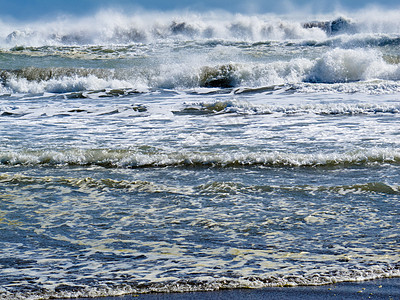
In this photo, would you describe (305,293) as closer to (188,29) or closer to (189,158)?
(189,158)

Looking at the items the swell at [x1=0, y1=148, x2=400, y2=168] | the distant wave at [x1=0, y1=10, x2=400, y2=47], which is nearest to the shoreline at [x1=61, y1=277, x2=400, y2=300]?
the swell at [x1=0, y1=148, x2=400, y2=168]

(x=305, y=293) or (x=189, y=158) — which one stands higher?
(x=189, y=158)

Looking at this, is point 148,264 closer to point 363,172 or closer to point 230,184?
point 230,184

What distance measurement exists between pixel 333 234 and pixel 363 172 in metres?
1.85

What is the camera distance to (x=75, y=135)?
7.18m

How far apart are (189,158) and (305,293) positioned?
3162 millimetres

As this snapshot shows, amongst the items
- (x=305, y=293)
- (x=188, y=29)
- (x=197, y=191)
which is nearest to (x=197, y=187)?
(x=197, y=191)

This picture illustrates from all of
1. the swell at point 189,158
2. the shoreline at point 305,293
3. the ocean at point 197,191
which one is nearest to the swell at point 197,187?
the ocean at point 197,191

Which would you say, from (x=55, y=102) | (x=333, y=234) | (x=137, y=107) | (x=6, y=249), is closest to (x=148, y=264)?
(x=6, y=249)

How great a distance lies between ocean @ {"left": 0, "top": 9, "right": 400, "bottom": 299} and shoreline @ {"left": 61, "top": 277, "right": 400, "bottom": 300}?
0.18 feet

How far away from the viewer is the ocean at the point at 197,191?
2738 millimetres

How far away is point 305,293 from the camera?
97.1 inches

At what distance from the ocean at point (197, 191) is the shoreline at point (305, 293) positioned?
0.05 m

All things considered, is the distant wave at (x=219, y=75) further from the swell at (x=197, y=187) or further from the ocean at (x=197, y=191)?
the swell at (x=197, y=187)
